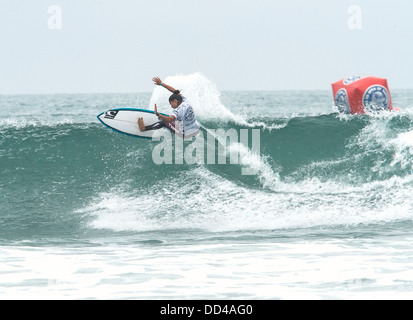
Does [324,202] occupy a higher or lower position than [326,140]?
lower

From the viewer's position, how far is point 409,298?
559cm

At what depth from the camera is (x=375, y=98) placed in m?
13.7

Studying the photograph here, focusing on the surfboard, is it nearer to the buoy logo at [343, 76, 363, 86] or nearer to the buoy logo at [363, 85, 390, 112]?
the buoy logo at [343, 76, 363, 86]

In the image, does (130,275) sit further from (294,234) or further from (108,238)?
(294,234)

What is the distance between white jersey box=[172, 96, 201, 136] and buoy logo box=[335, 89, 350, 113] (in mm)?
4261

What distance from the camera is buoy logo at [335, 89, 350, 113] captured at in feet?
46.1

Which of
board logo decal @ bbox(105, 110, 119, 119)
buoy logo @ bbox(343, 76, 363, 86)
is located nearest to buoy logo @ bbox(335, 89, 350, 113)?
buoy logo @ bbox(343, 76, 363, 86)

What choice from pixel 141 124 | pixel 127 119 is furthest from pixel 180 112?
pixel 127 119

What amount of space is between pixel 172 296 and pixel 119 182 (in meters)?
5.91

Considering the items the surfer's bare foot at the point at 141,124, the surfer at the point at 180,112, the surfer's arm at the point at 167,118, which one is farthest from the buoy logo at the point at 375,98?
the surfer's bare foot at the point at 141,124

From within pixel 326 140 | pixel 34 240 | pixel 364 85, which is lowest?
pixel 34 240

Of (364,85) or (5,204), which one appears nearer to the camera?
(5,204)

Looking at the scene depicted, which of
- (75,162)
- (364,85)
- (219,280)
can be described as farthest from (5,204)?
(364,85)
